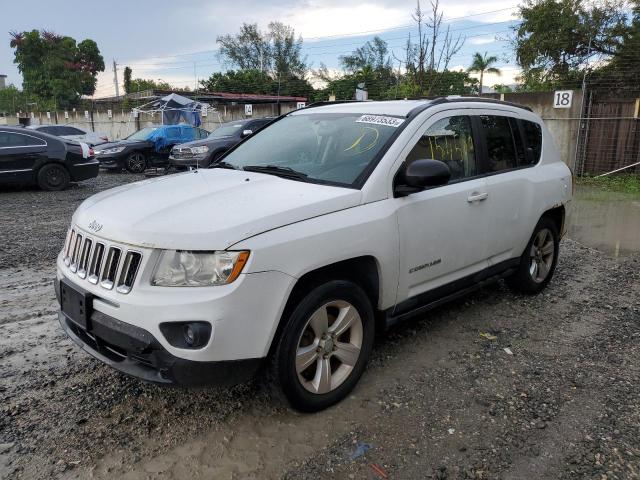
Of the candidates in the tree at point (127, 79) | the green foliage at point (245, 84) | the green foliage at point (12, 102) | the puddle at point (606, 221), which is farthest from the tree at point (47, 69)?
the puddle at point (606, 221)

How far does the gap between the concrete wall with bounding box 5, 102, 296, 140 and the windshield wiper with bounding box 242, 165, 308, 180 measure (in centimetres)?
1526

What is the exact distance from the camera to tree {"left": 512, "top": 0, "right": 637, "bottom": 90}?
67.1 ft

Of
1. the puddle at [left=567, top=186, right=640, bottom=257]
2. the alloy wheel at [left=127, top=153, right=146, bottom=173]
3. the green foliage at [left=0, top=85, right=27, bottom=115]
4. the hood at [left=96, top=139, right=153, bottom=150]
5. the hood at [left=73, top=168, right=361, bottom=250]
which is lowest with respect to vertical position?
the puddle at [left=567, top=186, right=640, bottom=257]

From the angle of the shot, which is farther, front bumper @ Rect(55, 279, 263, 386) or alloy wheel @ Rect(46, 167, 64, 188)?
alloy wheel @ Rect(46, 167, 64, 188)

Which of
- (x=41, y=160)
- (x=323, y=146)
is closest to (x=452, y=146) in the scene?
(x=323, y=146)

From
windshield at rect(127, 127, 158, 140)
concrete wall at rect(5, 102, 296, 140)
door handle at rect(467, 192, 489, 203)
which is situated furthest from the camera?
concrete wall at rect(5, 102, 296, 140)

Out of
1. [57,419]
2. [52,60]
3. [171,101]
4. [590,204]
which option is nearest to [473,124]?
[57,419]

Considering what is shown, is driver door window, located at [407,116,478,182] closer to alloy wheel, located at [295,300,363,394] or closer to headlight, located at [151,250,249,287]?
alloy wheel, located at [295,300,363,394]

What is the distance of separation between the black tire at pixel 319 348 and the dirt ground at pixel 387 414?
123 mm

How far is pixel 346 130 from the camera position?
3.81 m

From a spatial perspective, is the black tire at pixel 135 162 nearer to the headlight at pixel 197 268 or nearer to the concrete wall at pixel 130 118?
the concrete wall at pixel 130 118

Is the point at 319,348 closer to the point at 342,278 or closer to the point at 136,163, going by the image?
the point at 342,278

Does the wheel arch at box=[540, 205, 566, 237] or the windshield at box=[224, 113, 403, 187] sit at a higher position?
the windshield at box=[224, 113, 403, 187]

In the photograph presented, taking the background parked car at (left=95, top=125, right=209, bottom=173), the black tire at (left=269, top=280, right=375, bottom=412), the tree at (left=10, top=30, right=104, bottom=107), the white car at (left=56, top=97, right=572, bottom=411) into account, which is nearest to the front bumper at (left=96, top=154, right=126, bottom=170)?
the background parked car at (left=95, top=125, right=209, bottom=173)
